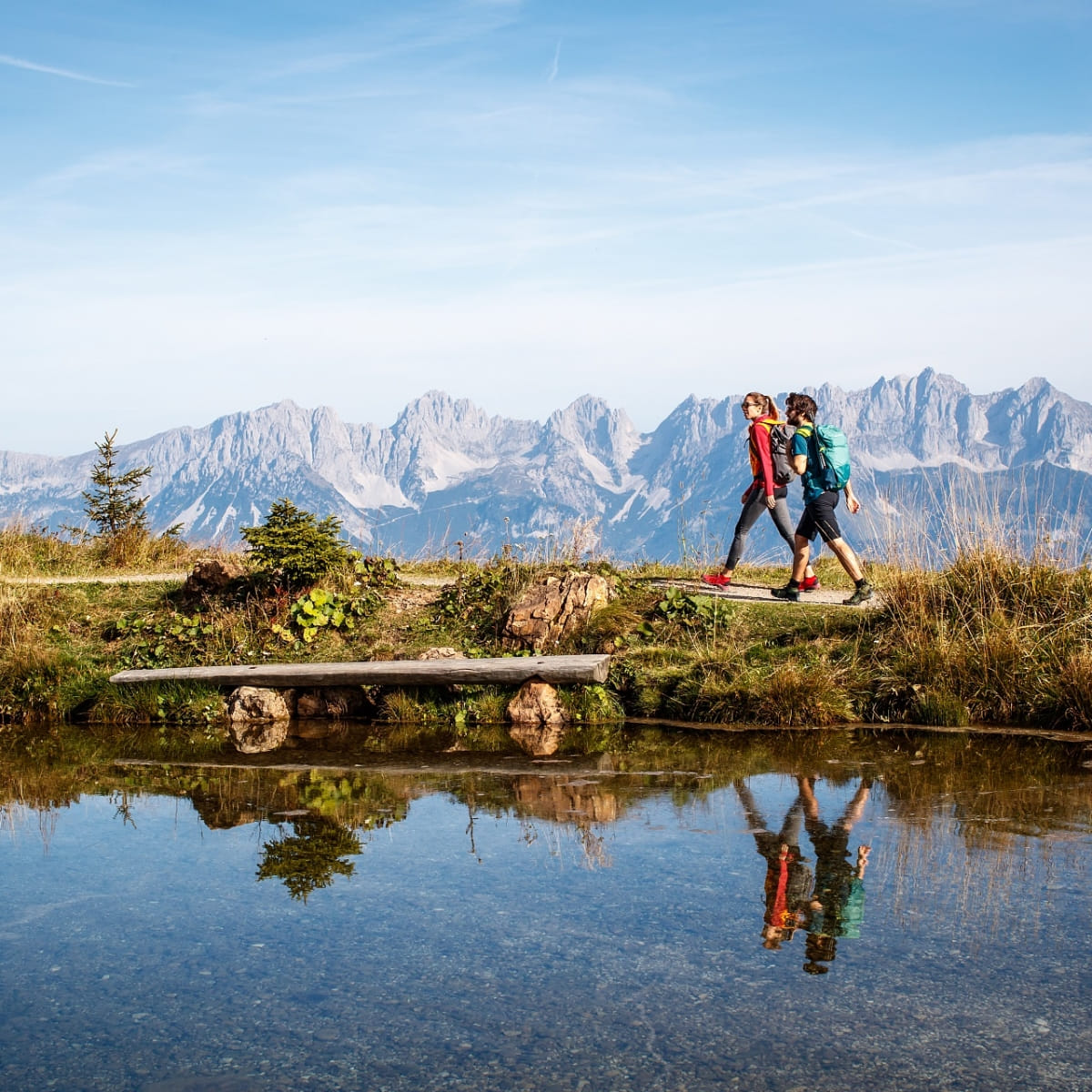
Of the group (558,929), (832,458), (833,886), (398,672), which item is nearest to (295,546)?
(398,672)

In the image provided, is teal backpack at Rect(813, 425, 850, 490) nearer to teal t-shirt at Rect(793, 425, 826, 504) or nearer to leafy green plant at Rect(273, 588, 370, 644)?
teal t-shirt at Rect(793, 425, 826, 504)

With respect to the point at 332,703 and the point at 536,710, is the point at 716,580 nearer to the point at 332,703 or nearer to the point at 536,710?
the point at 536,710

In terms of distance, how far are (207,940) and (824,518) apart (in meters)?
8.88

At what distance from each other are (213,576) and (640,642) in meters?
5.64

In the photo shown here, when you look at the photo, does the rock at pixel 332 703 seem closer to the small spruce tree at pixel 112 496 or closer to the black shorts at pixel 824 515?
the black shorts at pixel 824 515

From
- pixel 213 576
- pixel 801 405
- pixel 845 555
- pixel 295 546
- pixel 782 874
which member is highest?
pixel 801 405

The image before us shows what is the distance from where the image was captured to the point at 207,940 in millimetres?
5422

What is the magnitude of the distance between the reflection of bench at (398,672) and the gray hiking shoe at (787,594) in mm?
2665

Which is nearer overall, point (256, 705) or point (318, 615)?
point (256, 705)

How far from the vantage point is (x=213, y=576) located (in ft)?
47.6

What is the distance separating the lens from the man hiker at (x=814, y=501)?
41.4ft

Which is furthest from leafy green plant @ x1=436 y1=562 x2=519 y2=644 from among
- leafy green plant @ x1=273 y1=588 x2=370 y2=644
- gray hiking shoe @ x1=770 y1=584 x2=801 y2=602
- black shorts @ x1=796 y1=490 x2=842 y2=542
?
black shorts @ x1=796 y1=490 x2=842 y2=542

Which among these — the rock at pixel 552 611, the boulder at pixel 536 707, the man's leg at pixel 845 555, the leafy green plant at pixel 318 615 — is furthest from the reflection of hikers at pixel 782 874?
the leafy green plant at pixel 318 615

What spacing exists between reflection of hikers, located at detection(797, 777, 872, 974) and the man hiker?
5.25m
